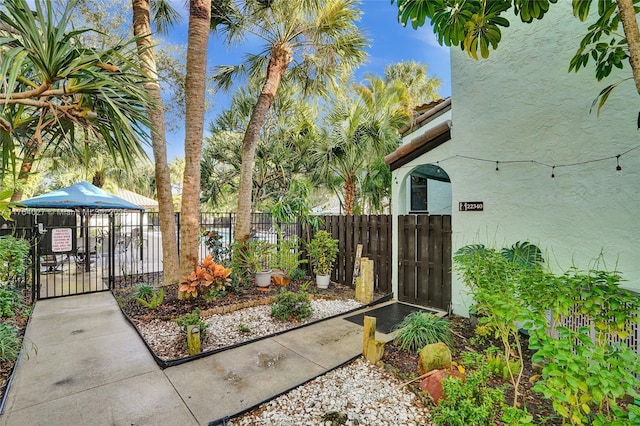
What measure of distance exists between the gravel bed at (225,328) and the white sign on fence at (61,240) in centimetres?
332

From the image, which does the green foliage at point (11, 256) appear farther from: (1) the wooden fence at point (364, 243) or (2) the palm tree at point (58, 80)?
(1) the wooden fence at point (364, 243)

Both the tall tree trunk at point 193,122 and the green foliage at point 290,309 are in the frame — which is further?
the tall tree trunk at point 193,122

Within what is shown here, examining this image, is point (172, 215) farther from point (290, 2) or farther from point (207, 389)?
point (290, 2)

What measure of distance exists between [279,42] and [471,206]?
626 centimetres

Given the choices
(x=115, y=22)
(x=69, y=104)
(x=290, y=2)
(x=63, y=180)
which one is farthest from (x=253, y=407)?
(x=63, y=180)

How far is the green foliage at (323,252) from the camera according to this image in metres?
7.18

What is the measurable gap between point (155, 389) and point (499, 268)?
378cm

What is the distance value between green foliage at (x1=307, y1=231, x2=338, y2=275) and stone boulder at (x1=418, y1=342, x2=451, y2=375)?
4.09 m

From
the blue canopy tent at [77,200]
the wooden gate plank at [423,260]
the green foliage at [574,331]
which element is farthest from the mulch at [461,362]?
the blue canopy tent at [77,200]

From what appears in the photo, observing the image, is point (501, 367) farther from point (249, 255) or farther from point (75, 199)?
point (75, 199)

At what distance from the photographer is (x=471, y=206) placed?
508 centimetres

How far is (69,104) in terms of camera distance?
2.66 metres

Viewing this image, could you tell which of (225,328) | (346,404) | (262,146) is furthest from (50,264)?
(346,404)

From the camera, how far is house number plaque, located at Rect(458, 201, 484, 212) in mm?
4988
